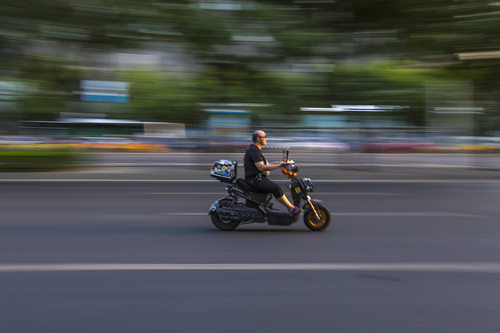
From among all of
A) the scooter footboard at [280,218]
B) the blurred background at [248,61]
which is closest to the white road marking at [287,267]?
the scooter footboard at [280,218]

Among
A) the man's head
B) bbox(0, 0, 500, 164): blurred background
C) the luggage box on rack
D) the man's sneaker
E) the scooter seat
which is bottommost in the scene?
the man's sneaker

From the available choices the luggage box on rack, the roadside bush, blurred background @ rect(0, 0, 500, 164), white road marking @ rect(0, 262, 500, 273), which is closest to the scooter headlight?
the luggage box on rack

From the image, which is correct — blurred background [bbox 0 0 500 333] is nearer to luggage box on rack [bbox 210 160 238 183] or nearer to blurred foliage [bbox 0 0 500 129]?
blurred foliage [bbox 0 0 500 129]

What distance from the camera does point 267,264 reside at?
550 centimetres

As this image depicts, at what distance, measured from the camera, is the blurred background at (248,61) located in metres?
12.8

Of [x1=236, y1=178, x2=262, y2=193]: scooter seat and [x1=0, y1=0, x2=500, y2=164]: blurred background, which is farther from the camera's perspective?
[x1=0, y1=0, x2=500, y2=164]: blurred background

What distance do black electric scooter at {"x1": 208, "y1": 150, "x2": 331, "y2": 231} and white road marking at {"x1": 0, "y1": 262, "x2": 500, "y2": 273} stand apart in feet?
5.73

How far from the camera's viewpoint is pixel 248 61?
1291 cm

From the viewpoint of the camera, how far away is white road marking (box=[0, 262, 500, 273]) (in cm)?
529

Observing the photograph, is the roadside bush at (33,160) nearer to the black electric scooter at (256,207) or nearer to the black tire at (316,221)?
the black electric scooter at (256,207)

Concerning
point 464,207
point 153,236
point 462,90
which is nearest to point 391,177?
point 462,90

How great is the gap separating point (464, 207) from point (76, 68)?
927 centimetres

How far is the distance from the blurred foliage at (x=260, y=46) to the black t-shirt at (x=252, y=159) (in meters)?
5.98
